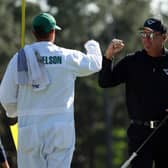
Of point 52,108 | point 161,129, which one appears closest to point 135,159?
point 161,129

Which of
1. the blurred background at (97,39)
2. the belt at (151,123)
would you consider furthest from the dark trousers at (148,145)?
the blurred background at (97,39)

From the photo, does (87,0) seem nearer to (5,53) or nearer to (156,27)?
(5,53)

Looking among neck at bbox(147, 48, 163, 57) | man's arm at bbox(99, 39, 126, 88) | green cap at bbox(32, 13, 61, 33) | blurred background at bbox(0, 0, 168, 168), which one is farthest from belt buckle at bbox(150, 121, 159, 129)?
blurred background at bbox(0, 0, 168, 168)

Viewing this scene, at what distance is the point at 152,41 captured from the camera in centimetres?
939

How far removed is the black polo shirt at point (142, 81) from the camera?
9.27 metres

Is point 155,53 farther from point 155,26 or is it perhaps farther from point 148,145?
point 148,145

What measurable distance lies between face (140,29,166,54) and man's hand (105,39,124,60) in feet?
0.90

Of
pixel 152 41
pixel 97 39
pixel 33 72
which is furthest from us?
pixel 97 39

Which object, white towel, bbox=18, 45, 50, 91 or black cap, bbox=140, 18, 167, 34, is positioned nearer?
white towel, bbox=18, 45, 50, 91

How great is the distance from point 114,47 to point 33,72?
4.02ft

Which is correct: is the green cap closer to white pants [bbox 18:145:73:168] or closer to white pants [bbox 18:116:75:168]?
white pants [bbox 18:116:75:168]

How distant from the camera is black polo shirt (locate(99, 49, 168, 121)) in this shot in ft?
30.4

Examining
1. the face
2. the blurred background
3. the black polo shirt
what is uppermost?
the face

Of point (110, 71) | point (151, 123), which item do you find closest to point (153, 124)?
point (151, 123)
